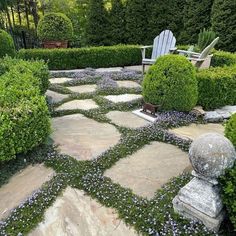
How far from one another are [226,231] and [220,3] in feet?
21.5

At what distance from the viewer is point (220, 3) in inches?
275

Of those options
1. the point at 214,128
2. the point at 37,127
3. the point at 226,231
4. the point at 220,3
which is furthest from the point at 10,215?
the point at 220,3

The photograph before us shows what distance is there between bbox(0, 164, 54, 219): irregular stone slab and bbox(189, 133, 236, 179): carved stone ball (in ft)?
4.13

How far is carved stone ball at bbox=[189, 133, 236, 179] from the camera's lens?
176 centimetres

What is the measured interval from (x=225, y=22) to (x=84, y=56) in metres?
3.60

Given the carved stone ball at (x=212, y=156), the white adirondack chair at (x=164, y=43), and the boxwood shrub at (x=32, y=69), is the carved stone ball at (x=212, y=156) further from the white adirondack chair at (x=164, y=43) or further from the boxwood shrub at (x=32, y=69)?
the white adirondack chair at (x=164, y=43)

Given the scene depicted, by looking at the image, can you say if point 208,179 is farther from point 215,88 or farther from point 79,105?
point 79,105

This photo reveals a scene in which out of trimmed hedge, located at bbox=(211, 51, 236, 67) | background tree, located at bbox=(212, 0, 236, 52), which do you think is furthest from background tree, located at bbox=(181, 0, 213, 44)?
trimmed hedge, located at bbox=(211, 51, 236, 67)

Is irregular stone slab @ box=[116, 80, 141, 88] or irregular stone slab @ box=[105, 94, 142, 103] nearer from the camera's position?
irregular stone slab @ box=[105, 94, 142, 103]

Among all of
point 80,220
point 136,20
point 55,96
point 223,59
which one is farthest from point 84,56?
point 80,220

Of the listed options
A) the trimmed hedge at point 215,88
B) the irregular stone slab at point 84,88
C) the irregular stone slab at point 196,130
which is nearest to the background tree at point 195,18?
the irregular stone slab at point 84,88

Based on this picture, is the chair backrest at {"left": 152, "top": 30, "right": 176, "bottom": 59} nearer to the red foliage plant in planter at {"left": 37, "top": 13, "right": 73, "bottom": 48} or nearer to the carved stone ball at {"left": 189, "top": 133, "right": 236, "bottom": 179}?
the red foliage plant in planter at {"left": 37, "top": 13, "right": 73, "bottom": 48}

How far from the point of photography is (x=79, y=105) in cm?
421

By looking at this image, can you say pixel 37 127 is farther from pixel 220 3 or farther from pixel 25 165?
pixel 220 3
